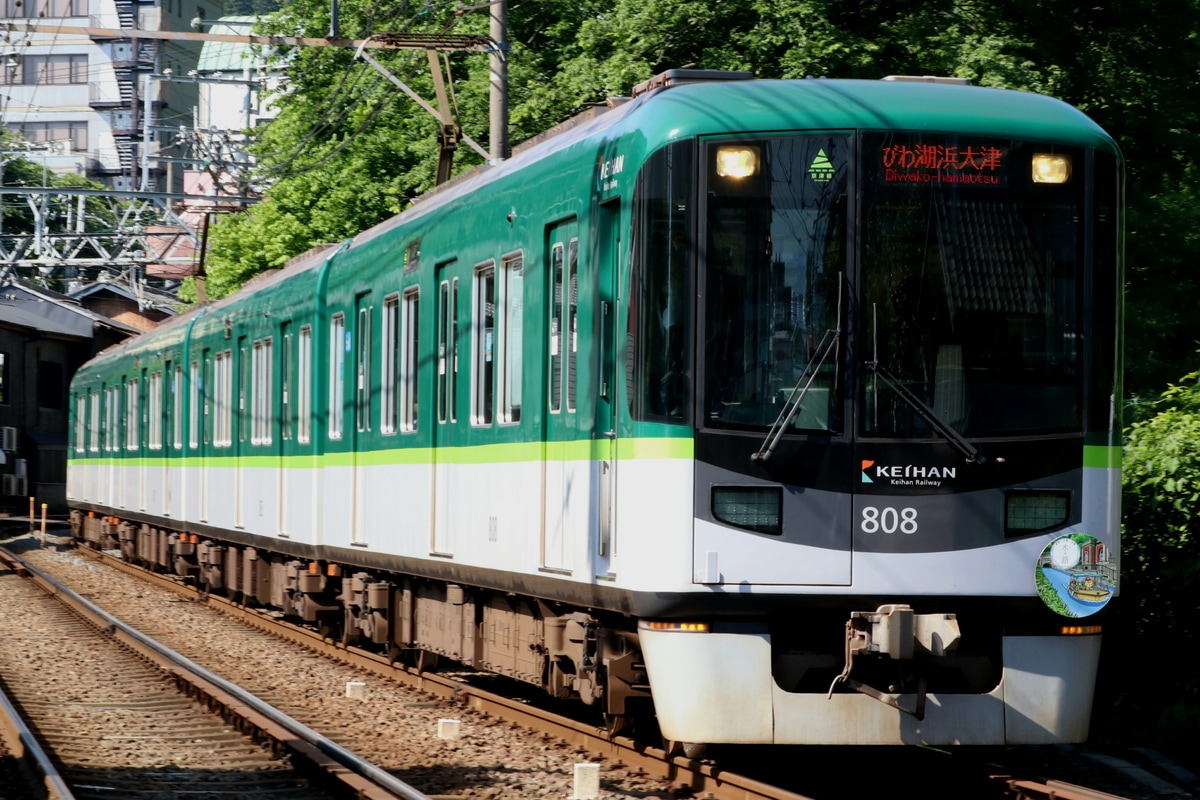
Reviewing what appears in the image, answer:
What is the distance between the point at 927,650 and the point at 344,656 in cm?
839

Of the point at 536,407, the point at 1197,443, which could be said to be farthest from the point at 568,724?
the point at 1197,443

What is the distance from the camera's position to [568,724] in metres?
10.1

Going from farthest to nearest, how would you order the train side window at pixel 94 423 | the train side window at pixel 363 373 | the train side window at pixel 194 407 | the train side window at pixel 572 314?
the train side window at pixel 94 423
the train side window at pixel 194 407
the train side window at pixel 363 373
the train side window at pixel 572 314

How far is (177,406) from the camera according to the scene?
2289 cm

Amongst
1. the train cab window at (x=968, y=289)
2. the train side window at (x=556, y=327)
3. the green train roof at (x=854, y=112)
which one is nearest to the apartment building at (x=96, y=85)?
the train side window at (x=556, y=327)

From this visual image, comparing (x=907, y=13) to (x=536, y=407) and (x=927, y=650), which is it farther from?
(x=927, y=650)

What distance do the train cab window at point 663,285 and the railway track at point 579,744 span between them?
66.0 inches

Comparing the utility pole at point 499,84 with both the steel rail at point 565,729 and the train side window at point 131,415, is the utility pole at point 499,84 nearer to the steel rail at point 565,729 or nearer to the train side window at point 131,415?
the steel rail at point 565,729

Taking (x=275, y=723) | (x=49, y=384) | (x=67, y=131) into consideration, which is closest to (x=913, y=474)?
(x=275, y=723)

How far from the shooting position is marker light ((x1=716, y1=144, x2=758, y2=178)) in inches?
305

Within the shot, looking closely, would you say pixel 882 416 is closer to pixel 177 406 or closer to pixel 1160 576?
pixel 1160 576

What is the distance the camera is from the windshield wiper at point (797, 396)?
7.59m

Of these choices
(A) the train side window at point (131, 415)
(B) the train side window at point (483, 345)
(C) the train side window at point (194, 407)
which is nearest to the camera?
(B) the train side window at point (483, 345)

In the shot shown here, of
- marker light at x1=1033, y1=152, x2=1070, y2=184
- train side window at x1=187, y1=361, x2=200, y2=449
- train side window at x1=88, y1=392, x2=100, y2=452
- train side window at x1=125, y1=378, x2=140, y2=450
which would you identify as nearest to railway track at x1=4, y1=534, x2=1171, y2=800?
marker light at x1=1033, y1=152, x2=1070, y2=184
